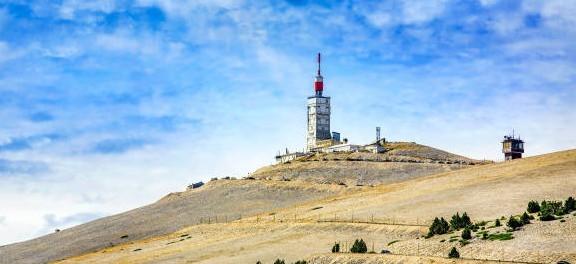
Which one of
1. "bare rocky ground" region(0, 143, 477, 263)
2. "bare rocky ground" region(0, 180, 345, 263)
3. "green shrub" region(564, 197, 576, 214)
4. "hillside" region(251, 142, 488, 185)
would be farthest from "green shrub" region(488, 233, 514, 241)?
"hillside" region(251, 142, 488, 185)

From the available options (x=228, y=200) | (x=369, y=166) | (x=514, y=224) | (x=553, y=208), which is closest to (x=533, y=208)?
(x=553, y=208)

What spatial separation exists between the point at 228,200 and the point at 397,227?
58.7 meters

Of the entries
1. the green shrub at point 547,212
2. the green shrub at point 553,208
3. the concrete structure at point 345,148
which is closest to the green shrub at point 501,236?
the green shrub at point 547,212

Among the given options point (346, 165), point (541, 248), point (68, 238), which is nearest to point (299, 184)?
point (346, 165)

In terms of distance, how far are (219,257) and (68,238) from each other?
167 feet

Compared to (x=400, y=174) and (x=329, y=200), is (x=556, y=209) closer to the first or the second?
(x=329, y=200)

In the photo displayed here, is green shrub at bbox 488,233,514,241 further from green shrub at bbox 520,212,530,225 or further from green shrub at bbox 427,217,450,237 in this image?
green shrub at bbox 427,217,450,237

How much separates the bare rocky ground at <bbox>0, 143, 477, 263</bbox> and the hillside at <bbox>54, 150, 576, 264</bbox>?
28.6 ft

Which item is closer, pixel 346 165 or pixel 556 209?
pixel 556 209

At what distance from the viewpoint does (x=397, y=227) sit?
82750mm

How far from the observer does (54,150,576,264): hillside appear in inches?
2458

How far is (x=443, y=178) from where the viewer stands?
4621 inches

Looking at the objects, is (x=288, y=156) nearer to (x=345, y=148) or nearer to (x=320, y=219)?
(x=345, y=148)

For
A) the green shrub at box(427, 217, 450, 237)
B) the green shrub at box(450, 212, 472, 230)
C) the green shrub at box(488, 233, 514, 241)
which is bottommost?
the green shrub at box(488, 233, 514, 241)
